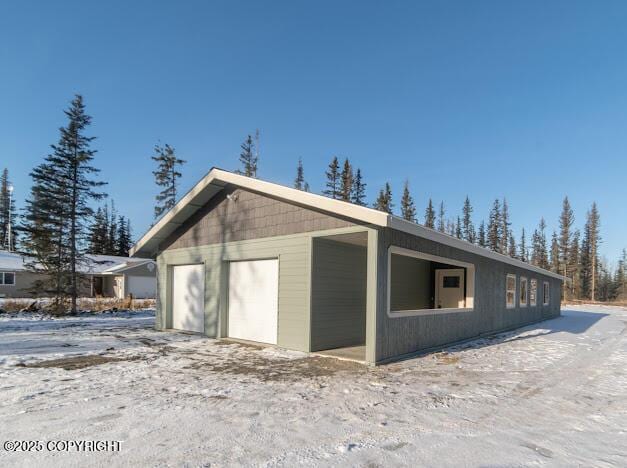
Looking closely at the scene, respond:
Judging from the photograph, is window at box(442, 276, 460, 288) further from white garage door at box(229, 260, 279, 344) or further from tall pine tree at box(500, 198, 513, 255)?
tall pine tree at box(500, 198, 513, 255)

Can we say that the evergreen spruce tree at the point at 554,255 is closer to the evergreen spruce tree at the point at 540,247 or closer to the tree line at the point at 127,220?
the tree line at the point at 127,220

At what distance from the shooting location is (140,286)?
32.1 metres

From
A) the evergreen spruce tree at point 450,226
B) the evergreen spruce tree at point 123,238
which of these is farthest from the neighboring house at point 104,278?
the evergreen spruce tree at point 450,226

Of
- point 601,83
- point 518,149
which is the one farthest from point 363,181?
point 601,83

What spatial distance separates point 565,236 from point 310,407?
55.5m

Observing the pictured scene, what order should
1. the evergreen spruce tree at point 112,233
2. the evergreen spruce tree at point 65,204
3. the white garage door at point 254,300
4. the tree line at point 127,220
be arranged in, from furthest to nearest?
the evergreen spruce tree at point 112,233
the tree line at point 127,220
the evergreen spruce tree at point 65,204
the white garage door at point 254,300

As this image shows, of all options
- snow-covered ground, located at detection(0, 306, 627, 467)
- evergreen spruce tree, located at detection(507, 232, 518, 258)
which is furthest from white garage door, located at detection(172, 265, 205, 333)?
evergreen spruce tree, located at detection(507, 232, 518, 258)

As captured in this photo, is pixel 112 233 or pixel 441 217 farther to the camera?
pixel 441 217

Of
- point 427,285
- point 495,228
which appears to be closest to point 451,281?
point 427,285

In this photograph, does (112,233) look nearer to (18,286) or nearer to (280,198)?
(18,286)

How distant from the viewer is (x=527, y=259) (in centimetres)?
5850

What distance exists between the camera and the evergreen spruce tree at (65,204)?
1812 centimetres

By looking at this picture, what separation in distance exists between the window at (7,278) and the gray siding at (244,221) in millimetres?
23726

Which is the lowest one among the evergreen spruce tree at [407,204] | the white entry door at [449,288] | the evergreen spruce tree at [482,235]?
the white entry door at [449,288]
